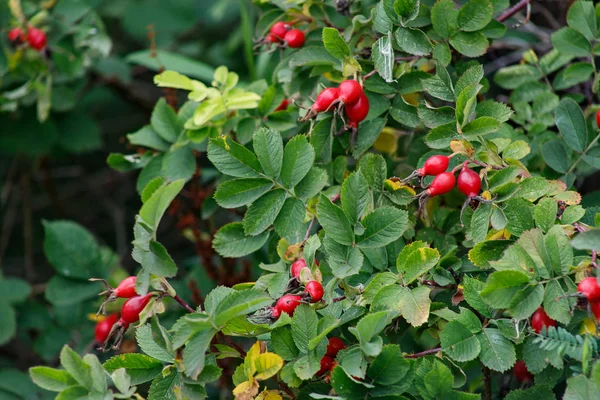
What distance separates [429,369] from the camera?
32.8 inches

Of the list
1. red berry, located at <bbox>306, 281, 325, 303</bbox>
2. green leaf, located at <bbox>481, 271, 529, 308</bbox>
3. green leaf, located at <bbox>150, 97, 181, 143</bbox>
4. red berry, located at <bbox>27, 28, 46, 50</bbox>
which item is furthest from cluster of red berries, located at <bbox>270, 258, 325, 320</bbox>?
red berry, located at <bbox>27, 28, 46, 50</bbox>

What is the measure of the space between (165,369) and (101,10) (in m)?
2.02

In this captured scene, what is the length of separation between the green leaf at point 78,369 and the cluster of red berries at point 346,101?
1.55ft

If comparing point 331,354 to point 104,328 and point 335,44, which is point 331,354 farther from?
point 104,328

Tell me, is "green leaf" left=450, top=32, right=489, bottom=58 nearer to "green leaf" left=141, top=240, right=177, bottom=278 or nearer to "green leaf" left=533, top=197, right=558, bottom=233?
"green leaf" left=533, top=197, right=558, bottom=233

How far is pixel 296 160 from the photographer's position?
3.25 ft

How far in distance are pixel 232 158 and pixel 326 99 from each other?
0.17 m

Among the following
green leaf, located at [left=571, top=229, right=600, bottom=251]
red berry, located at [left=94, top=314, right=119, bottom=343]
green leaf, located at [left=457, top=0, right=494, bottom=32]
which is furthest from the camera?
red berry, located at [left=94, top=314, right=119, bottom=343]

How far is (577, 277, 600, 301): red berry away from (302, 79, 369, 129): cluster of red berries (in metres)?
0.43

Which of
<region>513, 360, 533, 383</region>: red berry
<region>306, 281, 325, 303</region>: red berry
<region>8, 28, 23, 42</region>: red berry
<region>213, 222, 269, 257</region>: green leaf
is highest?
<region>306, 281, 325, 303</region>: red berry

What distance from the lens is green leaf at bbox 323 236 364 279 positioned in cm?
89

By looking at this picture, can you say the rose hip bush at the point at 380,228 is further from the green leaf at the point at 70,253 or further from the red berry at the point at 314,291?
the green leaf at the point at 70,253

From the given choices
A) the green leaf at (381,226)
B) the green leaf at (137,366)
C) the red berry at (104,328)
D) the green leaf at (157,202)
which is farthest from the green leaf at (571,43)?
the red berry at (104,328)

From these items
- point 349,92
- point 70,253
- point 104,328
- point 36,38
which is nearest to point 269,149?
point 349,92
